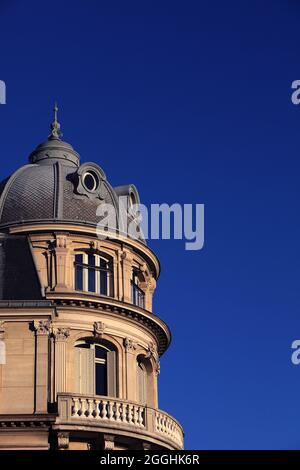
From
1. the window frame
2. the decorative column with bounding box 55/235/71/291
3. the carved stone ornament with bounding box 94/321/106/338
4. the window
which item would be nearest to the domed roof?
the decorative column with bounding box 55/235/71/291

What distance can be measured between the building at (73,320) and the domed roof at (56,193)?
0.05m

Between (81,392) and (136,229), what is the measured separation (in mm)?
8596

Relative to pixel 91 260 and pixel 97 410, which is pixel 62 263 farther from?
pixel 97 410

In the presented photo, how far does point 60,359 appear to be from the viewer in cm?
5088

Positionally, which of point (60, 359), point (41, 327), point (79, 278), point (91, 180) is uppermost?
point (91, 180)

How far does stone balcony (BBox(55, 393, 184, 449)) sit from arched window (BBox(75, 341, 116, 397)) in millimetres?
1877

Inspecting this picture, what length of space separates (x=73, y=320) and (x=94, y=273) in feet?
10.2

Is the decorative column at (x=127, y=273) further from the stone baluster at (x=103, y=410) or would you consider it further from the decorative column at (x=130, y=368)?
the stone baluster at (x=103, y=410)

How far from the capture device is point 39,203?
54812mm

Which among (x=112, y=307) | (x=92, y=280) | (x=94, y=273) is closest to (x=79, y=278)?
(x=92, y=280)

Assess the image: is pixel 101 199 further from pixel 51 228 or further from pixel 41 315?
pixel 41 315

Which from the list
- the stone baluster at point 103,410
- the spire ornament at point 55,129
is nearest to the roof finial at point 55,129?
the spire ornament at point 55,129
